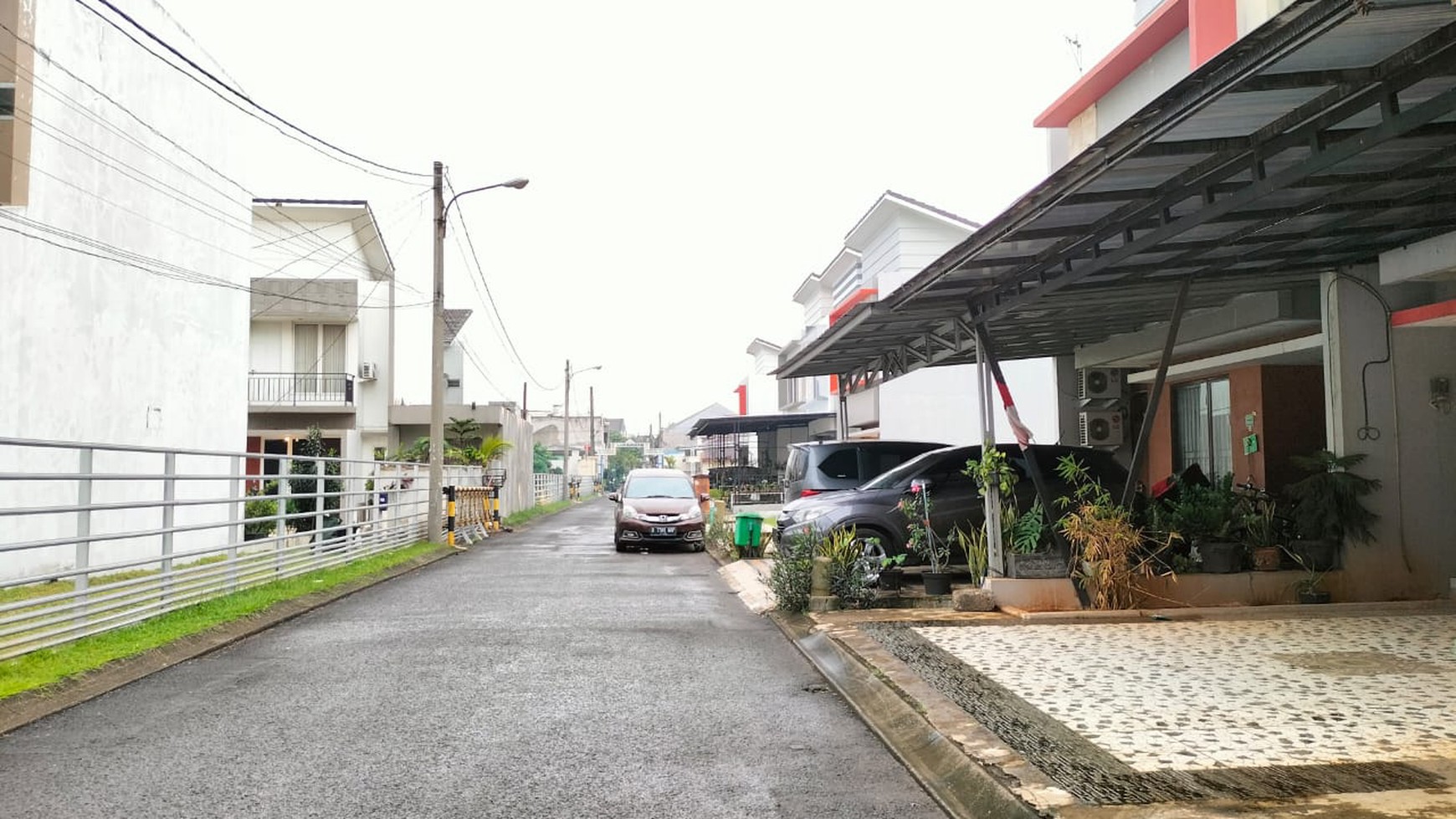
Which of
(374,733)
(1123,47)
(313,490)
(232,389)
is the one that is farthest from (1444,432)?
(232,389)

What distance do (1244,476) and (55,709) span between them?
41.0 ft

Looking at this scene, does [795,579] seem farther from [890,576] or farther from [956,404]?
[956,404]

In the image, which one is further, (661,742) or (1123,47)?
(1123,47)

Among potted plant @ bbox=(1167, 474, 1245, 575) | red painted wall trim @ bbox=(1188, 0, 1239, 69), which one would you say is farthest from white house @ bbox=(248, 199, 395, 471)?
potted plant @ bbox=(1167, 474, 1245, 575)

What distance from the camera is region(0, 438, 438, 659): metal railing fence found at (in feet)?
26.2

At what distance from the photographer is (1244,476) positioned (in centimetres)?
1316

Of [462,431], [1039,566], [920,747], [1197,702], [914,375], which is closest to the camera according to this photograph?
[920,747]

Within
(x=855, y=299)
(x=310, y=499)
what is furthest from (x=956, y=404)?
(x=310, y=499)

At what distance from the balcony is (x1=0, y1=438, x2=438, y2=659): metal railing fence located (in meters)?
10.5

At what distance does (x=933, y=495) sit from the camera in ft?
38.9

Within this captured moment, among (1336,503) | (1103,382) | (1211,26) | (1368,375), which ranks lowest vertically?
(1336,503)

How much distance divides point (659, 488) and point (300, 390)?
14735 mm

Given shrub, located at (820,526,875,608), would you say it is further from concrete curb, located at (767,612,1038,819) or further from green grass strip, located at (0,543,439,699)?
green grass strip, located at (0,543,439,699)

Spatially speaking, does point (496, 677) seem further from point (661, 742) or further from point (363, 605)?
point (363, 605)
